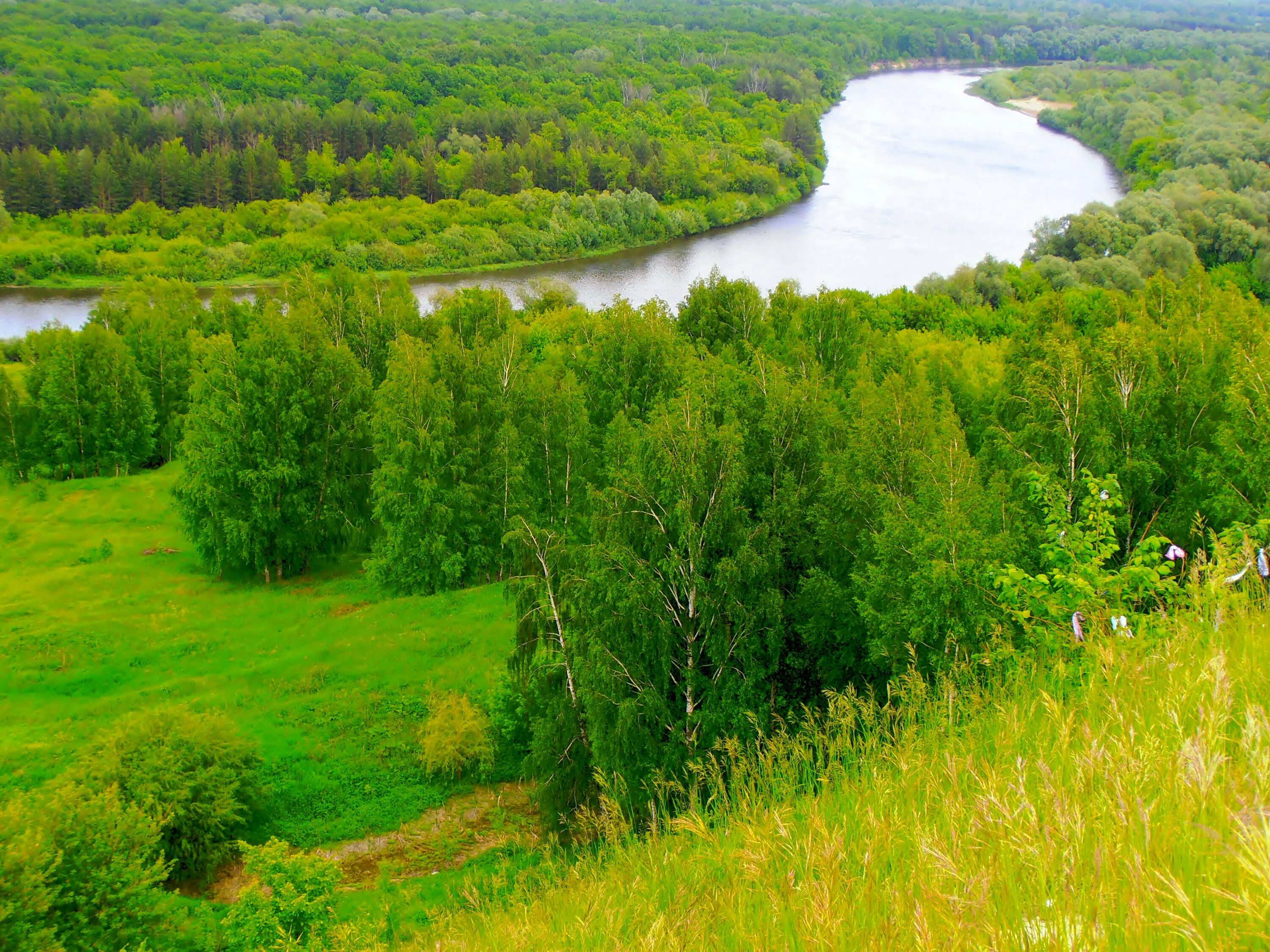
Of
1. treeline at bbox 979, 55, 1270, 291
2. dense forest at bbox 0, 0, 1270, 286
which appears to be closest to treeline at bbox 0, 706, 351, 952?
dense forest at bbox 0, 0, 1270, 286

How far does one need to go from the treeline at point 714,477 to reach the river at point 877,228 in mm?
30673

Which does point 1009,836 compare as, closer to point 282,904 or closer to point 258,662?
point 282,904

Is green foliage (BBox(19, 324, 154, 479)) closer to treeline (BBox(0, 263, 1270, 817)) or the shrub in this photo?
treeline (BBox(0, 263, 1270, 817))

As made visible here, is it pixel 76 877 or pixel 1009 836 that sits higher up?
pixel 1009 836

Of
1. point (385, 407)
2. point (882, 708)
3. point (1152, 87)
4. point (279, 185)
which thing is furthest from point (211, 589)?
point (1152, 87)

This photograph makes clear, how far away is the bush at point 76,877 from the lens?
445 inches

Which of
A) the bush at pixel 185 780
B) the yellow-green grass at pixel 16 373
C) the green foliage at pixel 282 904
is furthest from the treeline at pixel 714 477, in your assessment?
the yellow-green grass at pixel 16 373

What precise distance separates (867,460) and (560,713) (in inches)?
269

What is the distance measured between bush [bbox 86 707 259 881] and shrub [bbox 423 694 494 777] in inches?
140

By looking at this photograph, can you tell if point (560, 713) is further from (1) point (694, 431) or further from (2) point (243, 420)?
(2) point (243, 420)

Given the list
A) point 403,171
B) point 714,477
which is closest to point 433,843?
point 714,477

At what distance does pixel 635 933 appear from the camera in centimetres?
408

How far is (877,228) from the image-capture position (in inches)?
3071

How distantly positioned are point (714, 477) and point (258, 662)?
17690mm
